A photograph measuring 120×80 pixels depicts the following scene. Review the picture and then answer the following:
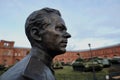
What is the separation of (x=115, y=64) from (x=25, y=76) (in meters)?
29.9

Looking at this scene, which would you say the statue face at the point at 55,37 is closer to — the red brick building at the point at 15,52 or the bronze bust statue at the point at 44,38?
the bronze bust statue at the point at 44,38

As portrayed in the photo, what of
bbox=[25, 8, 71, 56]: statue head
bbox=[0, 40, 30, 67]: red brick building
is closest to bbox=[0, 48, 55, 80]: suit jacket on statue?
bbox=[25, 8, 71, 56]: statue head

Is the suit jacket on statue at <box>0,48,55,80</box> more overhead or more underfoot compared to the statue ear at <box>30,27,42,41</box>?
more underfoot

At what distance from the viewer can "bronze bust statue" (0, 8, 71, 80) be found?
1.88m

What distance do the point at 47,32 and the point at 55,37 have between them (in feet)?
0.28

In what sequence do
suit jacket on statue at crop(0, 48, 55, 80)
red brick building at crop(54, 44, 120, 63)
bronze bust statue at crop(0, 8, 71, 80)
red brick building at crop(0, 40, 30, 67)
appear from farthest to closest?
red brick building at crop(54, 44, 120, 63) < red brick building at crop(0, 40, 30, 67) < bronze bust statue at crop(0, 8, 71, 80) < suit jacket on statue at crop(0, 48, 55, 80)

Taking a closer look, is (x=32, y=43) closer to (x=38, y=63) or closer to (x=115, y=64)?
(x=38, y=63)

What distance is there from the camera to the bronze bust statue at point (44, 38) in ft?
6.16

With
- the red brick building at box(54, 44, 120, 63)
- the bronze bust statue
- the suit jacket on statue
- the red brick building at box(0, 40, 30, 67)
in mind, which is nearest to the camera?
the suit jacket on statue

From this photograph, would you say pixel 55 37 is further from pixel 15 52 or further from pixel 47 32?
pixel 15 52

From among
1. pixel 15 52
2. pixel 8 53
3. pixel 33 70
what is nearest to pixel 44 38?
pixel 33 70

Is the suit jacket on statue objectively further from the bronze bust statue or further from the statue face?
the statue face

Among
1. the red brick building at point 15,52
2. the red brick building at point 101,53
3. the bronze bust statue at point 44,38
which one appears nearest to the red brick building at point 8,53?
the red brick building at point 15,52

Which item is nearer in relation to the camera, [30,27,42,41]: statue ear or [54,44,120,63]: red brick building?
[30,27,42,41]: statue ear
